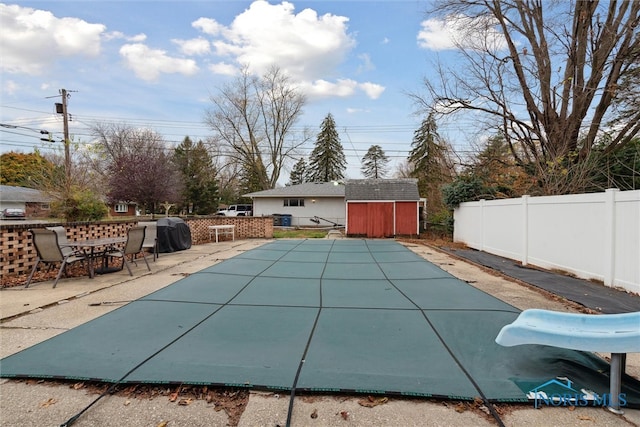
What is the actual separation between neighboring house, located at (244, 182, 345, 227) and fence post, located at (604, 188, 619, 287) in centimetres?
1791

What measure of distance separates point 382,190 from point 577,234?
1177cm

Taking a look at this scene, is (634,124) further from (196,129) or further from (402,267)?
(196,129)

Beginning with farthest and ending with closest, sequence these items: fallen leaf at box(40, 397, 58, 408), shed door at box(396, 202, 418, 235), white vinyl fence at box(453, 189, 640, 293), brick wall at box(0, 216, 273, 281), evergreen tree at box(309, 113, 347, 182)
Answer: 1. evergreen tree at box(309, 113, 347, 182)
2. shed door at box(396, 202, 418, 235)
3. brick wall at box(0, 216, 273, 281)
4. white vinyl fence at box(453, 189, 640, 293)
5. fallen leaf at box(40, 397, 58, 408)

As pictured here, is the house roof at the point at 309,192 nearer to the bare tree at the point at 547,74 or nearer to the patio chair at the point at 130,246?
the bare tree at the point at 547,74

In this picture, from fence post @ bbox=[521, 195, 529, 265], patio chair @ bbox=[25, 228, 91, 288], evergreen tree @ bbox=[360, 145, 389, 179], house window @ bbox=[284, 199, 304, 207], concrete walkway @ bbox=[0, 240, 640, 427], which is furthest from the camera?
evergreen tree @ bbox=[360, 145, 389, 179]

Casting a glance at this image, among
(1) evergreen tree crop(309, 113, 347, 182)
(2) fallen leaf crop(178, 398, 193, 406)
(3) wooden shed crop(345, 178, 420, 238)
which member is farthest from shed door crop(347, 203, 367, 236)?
(1) evergreen tree crop(309, 113, 347, 182)

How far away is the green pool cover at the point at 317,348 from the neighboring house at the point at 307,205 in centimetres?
1814

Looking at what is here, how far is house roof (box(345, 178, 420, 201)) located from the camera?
16969mm

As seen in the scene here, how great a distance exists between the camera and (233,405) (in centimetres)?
212

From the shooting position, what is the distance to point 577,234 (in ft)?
19.6

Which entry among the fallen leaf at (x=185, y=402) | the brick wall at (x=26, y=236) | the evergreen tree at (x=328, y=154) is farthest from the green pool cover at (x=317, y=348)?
the evergreen tree at (x=328, y=154)

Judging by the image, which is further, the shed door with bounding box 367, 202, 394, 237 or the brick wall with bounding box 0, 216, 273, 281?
the shed door with bounding box 367, 202, 394, 237

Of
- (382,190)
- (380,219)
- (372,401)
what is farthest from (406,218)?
(372,401)

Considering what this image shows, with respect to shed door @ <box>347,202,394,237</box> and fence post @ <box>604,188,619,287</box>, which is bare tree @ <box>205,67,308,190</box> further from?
fence post @ <box>604,188,619,287</box>
